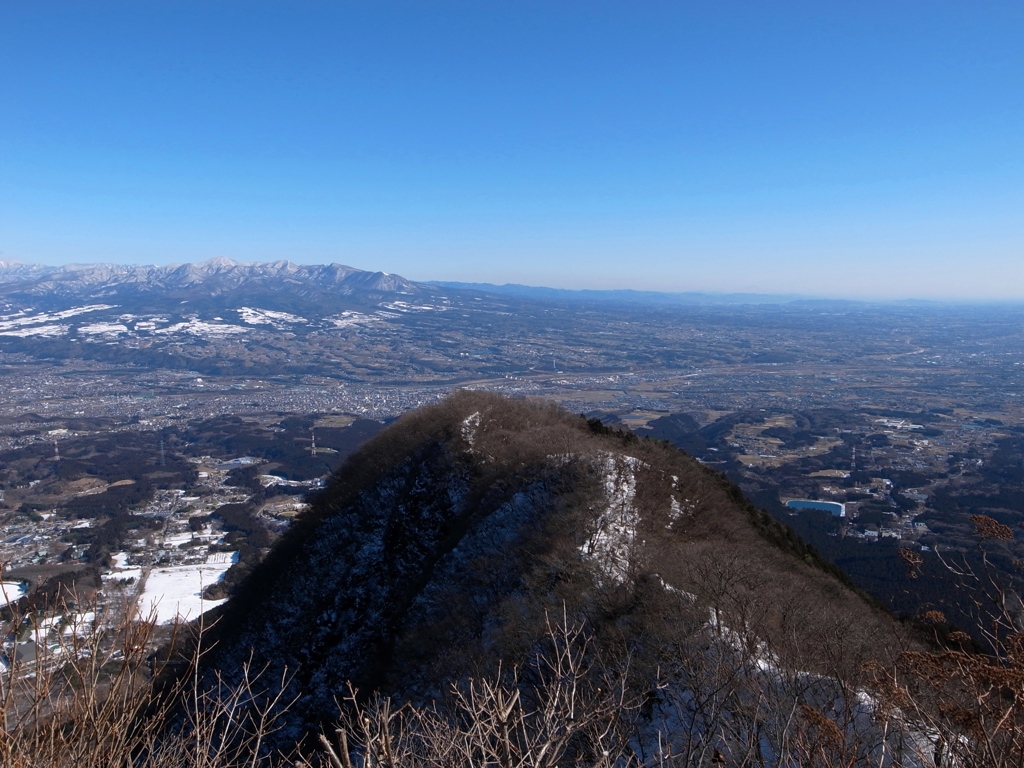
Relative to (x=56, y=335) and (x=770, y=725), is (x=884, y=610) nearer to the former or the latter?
(x=770, y=725)

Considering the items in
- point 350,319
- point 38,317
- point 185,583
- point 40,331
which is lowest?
point 40,331

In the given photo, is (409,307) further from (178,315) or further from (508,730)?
(508,730)

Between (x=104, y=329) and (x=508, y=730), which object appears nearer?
(x=508, y=730)

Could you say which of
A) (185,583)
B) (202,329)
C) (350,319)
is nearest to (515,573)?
(185,583)

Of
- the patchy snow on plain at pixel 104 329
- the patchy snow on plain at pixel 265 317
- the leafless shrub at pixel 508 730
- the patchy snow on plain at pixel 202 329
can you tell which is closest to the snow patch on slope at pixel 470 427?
the leafless shrub at pixel 508 730

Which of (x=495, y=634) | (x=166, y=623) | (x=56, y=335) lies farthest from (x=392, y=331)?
(x=495, y=634)

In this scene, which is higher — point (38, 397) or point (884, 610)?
point (884, 610)

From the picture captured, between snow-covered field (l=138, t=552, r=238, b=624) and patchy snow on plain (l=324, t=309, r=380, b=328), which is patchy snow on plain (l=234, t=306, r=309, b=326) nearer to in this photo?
patchy snow on plain (l=324, t=309, r=380, b=328)
